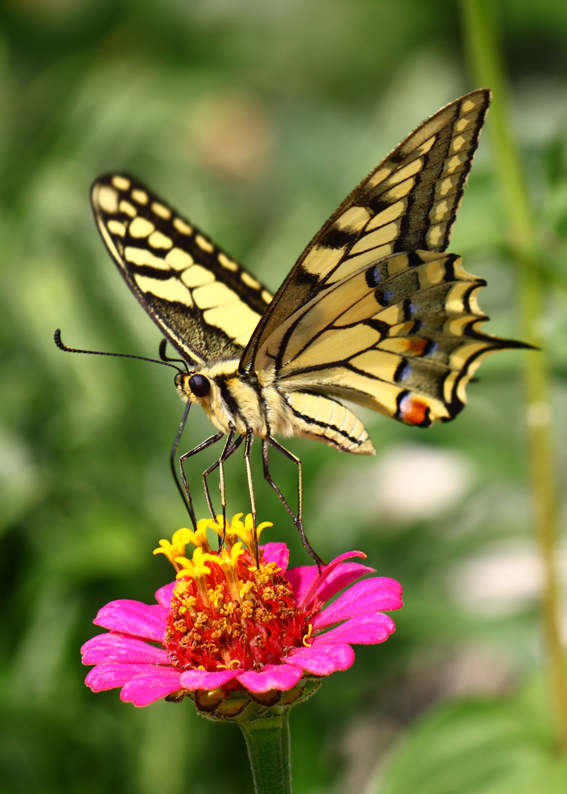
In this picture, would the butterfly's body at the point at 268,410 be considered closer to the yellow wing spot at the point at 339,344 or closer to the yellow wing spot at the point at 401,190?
the yellow wing spot at the point at 339,344

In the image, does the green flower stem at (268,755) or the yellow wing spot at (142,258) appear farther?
the yellow wing spot at (142,258)

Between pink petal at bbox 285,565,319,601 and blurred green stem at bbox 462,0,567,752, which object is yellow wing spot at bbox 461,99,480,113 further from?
pink petal at bbox 285,565,319,601

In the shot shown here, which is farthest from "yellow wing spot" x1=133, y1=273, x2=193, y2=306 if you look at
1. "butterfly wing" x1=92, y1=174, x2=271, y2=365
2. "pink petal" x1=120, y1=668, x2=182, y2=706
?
"pink petal" x1=120, y1=668, x2=182, y2=706

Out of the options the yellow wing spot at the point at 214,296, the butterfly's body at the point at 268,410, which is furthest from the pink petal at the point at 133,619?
the yellow wing spot at the point at 214,296

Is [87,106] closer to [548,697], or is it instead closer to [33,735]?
[33,735]

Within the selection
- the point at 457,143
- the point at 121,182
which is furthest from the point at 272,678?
the point at 121,182

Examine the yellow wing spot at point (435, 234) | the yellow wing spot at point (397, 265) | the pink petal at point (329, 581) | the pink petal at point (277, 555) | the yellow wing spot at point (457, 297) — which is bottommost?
the pink petal at point (329, 581)
